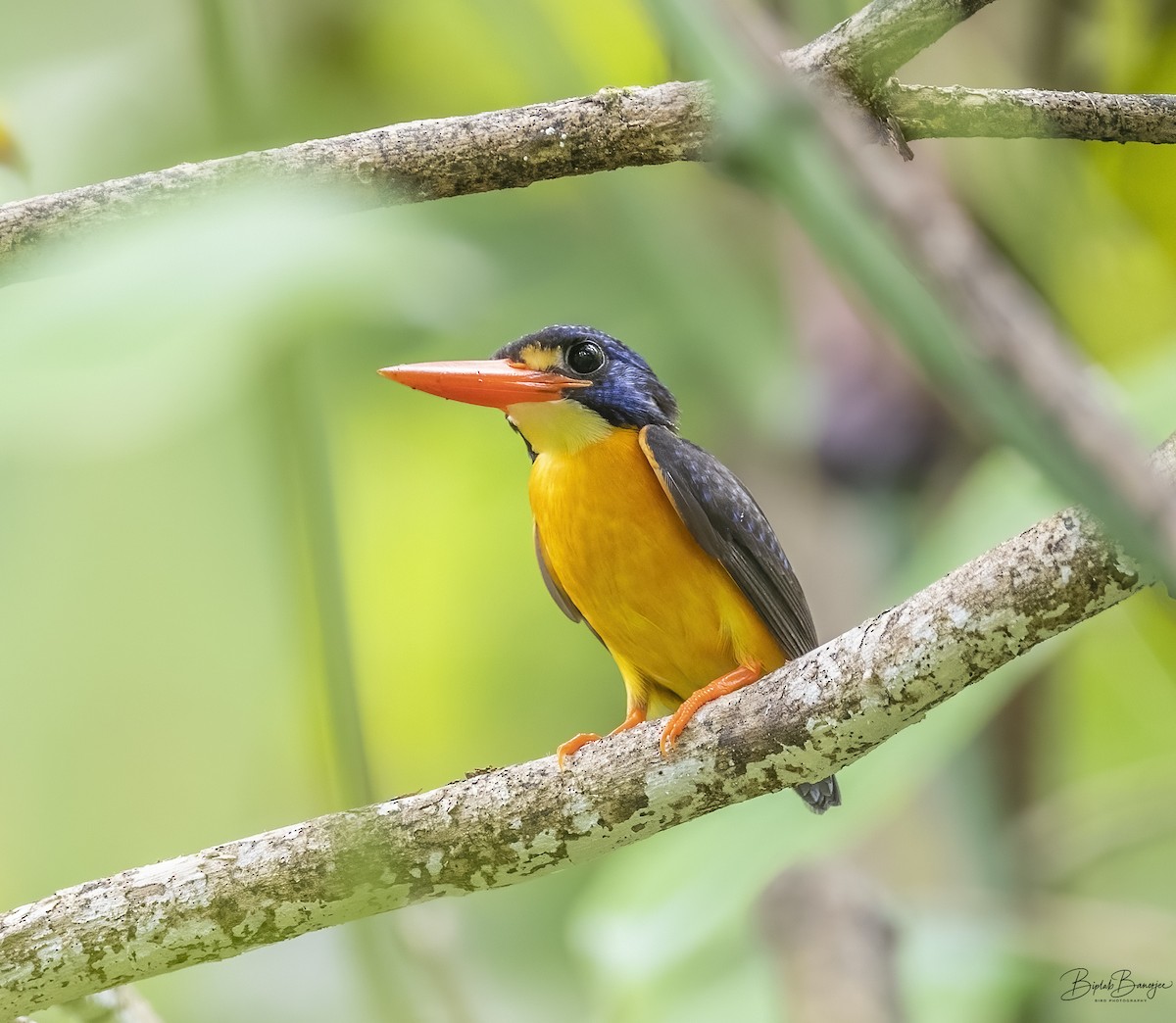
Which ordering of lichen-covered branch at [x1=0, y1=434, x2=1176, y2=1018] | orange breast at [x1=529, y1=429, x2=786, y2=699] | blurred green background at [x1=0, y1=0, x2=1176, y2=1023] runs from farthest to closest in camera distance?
blurred green background at [x1=0, y1=0, x2=1176, y2=1023] < orange breast at [x1=529, y1=429, x2=786, y2=699] < lichen-covered branch at [x1=0, y1=434, x2=1176, y2=1018]

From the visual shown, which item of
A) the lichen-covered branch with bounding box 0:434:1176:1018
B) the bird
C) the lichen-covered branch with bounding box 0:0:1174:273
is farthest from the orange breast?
the lichen-covered branch with bounding box 0:0:1174:273

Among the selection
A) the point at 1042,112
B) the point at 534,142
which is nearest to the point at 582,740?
the point at 534,142

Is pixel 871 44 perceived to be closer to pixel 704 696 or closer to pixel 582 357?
pixel 704 696

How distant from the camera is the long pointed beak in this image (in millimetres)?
2516

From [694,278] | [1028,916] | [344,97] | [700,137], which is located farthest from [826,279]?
[700,137]

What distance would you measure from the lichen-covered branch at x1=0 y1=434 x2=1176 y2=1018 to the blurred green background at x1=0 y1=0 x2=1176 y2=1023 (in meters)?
0.62

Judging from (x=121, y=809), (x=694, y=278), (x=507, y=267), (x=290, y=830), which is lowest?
(x=290, y=830)

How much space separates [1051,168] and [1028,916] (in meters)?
2.07

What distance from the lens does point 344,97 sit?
4.91 metres

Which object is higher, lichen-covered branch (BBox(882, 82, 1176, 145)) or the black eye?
the black eye

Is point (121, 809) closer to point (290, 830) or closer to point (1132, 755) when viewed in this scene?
point (290, 830)

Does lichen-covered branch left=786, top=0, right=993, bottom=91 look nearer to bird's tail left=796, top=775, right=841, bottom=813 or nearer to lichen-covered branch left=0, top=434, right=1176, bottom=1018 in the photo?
lichen-covered branch left=0, top=434, right=1176, bottom=1018

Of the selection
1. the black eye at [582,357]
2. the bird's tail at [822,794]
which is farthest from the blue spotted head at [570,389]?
the bird's tail at [822,794]

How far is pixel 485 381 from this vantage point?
2.84m
